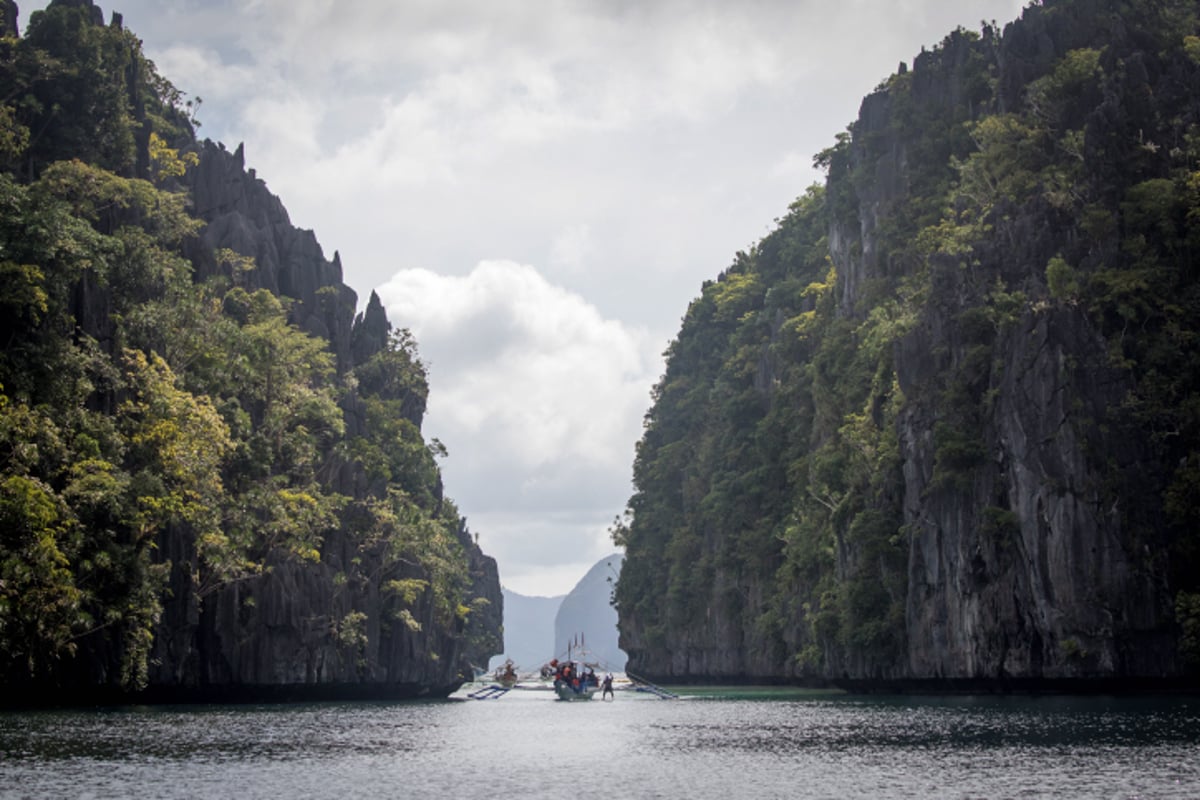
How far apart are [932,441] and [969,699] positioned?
11919 mm

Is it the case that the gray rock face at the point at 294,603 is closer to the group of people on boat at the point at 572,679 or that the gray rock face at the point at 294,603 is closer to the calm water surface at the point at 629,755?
the calm water surface at the point at 629,755

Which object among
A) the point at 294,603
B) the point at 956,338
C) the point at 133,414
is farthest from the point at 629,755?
the point at 956,338

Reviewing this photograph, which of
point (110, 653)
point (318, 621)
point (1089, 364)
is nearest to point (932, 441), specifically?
point (1089, 364)

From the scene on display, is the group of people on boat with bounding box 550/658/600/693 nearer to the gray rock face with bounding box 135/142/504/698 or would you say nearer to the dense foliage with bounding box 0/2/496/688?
the dense foliage with bounding box 0/2/496/688

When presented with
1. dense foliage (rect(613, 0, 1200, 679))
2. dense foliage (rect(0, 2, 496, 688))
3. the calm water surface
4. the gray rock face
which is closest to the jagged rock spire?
the gray rock face

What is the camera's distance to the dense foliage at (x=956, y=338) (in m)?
48.4

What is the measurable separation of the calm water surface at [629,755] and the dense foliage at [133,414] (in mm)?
4888

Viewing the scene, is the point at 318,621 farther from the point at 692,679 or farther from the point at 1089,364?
the point at 692,679

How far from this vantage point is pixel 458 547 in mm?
92312

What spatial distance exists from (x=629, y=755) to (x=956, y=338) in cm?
3386

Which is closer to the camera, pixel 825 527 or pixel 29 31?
pixel 29 31

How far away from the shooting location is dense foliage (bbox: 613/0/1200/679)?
48.4 m

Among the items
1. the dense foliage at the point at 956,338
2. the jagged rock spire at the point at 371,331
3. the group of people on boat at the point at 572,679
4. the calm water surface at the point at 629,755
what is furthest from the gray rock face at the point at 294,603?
the dense foliage at the point at 956,338

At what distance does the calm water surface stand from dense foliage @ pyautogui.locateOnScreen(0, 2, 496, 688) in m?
4.89
